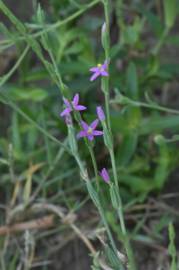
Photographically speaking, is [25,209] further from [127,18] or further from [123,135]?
[127,18]

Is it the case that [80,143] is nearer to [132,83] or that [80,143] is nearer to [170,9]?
[132,83]

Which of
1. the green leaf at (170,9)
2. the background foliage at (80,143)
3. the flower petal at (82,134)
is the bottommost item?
the background foliage at (80,143)

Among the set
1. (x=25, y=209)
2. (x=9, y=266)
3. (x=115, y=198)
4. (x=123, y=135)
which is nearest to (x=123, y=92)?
(x=123, y=135)

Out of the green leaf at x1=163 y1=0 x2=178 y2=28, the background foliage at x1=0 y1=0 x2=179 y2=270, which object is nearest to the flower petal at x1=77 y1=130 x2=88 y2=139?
the background foliage at x1=0 y1=0 x2=179 y2=270

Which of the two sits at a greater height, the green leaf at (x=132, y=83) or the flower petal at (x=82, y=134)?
the flower petal at (x=82, y=134)

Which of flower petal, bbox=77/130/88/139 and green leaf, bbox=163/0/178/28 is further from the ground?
flower petal, bbox=77/130/88/139

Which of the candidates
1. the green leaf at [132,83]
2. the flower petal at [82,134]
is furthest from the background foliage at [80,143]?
the flower petal at [82,134]

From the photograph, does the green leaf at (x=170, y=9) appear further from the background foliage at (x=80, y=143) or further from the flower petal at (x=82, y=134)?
the flower petal at (x=82, y=134)

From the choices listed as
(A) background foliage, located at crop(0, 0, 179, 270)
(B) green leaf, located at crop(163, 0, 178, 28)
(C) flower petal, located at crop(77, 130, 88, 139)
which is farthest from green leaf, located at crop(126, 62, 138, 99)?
(C) flower petal, located at crop(77, 130, 88, 139)

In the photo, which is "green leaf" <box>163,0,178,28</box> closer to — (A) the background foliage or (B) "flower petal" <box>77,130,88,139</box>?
(A) the background foliage

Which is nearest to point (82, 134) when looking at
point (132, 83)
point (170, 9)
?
point (132, 83)

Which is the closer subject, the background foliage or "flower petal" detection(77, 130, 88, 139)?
"flower petal" detection(77, 130, 88, 139)

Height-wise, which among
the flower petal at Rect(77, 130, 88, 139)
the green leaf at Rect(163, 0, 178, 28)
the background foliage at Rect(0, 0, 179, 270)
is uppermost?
the flower petal at Rect(77, 130, 88, 139)
